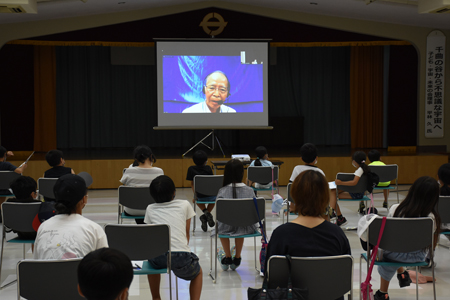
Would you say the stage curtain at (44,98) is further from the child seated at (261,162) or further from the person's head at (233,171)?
the person's head at (233,171)

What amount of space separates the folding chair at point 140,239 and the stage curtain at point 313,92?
982 cm

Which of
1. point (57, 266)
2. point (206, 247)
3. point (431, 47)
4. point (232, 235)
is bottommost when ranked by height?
point (206, 247)

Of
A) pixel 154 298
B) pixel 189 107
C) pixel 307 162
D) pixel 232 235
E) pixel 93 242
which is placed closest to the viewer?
pixel 93 242

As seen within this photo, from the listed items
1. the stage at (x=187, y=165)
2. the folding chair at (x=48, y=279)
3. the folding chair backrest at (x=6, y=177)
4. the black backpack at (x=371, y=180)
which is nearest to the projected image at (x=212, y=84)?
the stage at (x=187, y=165)

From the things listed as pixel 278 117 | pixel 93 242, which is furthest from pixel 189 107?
pixel 93 242

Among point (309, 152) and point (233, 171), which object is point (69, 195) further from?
point (309, 152)

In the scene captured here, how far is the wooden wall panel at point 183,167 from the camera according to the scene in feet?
27.9

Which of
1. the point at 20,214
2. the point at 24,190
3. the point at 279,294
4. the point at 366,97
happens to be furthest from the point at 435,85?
the point at 279,294

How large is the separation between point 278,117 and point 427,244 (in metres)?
8.74

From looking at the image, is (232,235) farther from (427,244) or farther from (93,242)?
(93,242)

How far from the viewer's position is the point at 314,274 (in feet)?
7.22

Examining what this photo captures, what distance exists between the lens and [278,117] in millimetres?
11742

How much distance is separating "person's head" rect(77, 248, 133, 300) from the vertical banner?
9.60 metres

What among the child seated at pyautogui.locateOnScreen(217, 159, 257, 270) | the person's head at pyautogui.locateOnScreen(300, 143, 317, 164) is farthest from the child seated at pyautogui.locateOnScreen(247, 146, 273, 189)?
the child seated at pyautogui.locateOnScreen(217, 159, 257, 270)
